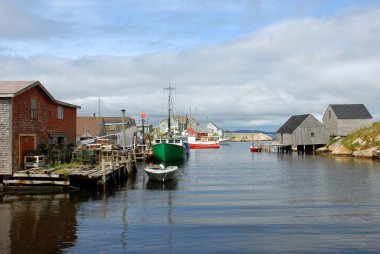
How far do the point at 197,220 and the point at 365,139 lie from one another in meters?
64.1

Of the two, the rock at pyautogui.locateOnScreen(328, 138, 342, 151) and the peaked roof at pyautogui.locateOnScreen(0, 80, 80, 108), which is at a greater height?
the peaked roof at pyautogui.locateOnScreen(0, 80, 80, 108)

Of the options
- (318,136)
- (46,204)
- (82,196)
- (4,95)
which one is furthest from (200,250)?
(318,136)

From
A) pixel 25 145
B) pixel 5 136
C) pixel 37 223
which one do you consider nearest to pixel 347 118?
pixel 25 145

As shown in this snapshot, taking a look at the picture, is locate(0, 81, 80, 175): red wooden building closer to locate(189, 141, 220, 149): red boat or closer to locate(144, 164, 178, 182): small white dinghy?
locate(144, 164, 178, 182): small white dinghy

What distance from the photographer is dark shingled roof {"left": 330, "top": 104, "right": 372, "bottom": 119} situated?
303ft

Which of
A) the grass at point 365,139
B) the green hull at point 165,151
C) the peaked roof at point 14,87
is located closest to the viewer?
the peaked roof at point 14,87

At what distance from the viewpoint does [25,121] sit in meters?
31.7

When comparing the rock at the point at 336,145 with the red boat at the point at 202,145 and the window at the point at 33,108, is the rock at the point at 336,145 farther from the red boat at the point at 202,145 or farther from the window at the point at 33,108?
the window at the point at 33,108

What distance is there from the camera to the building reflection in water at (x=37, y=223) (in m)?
16.6

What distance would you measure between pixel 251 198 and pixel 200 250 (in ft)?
44.0

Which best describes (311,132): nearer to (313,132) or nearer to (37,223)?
(313,132)

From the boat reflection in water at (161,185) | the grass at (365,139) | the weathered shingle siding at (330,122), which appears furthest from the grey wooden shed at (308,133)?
the boat reflection in water at (161,185)

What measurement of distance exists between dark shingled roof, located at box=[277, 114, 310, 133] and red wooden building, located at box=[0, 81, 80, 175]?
6854 cm

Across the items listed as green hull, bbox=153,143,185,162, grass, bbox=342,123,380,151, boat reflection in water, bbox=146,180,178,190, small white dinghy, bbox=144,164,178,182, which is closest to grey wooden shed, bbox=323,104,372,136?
grass, bbox=342,123,380,151
